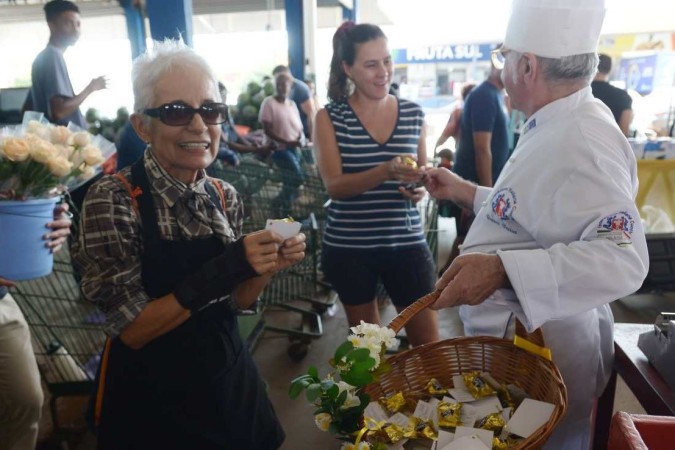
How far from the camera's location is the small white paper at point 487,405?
3.87 ft

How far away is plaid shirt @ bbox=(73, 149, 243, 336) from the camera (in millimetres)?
1271

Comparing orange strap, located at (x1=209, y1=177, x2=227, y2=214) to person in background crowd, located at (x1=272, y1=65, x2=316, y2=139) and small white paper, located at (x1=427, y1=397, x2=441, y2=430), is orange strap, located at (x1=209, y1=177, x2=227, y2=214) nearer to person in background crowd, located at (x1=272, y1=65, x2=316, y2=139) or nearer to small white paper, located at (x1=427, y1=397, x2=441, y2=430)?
small white paper, located at (x1=427, y1=397, x2=441, y2=430)

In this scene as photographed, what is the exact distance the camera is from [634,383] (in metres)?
1.31

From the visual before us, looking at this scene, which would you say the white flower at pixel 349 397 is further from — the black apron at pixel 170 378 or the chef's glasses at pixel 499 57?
the chef's glasses at pixel 499 57

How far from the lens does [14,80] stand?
7.91m

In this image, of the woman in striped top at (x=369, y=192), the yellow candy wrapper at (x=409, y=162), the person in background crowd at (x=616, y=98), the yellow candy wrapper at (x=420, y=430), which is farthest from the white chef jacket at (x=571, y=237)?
the person in background crowd at (x=616, y=98)

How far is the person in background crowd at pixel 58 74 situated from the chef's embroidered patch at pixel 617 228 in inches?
136

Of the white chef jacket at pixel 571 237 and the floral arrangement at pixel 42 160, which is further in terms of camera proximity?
the floral arrangement at pixel 42 160

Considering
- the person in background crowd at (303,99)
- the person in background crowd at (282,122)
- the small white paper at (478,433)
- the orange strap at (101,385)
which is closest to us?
the small white paper at (478,433)

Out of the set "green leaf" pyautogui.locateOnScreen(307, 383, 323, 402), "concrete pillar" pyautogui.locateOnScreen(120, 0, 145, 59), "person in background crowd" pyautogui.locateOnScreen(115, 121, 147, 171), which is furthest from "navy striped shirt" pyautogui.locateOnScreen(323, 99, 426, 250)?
"concrete pillar" pyautogui.locateOnScreen(120, 0, 145, 59)

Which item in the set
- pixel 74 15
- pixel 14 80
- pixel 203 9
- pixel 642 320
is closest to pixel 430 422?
pixel 642 320

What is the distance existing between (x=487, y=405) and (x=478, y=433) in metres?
0.14

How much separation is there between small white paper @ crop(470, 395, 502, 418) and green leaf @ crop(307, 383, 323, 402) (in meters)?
0.43

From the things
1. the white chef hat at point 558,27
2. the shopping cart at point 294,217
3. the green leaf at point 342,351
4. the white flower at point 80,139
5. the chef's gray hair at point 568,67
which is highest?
the white chef hat at point 558,27
